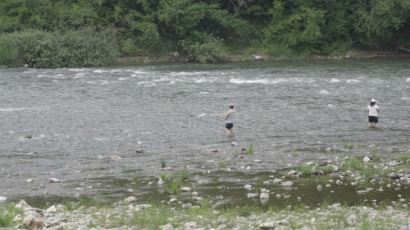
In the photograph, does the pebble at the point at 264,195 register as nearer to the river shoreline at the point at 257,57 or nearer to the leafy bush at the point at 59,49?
the leafy bush at the point at 59,49

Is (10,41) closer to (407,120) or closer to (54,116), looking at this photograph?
(54,116)

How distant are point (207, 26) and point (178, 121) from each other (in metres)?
39.4

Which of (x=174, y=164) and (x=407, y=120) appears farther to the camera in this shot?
(x=407, y=120)

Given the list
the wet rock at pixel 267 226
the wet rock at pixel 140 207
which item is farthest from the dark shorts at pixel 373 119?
the wet rock at pixel 267 226

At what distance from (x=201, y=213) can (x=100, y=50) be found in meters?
45.3

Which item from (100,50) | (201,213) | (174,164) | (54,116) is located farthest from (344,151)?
(100,50)

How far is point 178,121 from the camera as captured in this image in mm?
28766

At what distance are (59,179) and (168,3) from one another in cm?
4882

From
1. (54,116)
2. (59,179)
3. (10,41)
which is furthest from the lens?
(10,41)

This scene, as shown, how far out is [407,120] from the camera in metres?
27.7

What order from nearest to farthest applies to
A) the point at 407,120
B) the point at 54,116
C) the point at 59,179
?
1. the point at 59,179
2. the point at 407,120
3. the point at 54,116

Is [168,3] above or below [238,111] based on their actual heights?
above

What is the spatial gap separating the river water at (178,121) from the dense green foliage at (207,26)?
13.9 m

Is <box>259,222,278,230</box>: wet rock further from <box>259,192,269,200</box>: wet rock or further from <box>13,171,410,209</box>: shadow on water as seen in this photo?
<box>259,192,269,200</box>: wet rock
